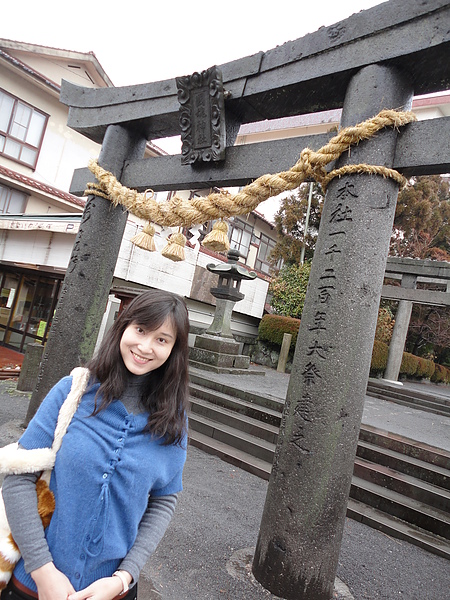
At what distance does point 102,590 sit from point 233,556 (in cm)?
224

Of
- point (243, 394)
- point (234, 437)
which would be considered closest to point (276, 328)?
point (243, 394)

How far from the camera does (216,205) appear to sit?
3.42 metres

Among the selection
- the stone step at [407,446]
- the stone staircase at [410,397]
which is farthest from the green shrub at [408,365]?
the stone step at [407,446]

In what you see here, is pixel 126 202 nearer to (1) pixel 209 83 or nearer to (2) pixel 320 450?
(1) pixel 209 83

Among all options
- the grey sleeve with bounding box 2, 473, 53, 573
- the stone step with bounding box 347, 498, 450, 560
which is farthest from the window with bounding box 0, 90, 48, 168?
the grey sleeve with bounding box 2, 473, 53, 573

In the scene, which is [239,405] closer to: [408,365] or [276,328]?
[276,328]

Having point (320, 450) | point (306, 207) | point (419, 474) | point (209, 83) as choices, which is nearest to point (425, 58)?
point (209, 83)

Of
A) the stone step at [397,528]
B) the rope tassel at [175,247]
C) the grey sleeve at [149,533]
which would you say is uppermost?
the rope tassel at [175,247]

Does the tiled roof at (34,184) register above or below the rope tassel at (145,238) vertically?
above

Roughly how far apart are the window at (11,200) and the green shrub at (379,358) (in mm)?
13279

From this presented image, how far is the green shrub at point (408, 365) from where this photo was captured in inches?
676

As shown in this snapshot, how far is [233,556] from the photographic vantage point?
10.3ft

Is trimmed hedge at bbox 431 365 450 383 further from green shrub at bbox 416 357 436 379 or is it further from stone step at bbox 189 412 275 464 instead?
stone step at bbox 189 412 275 464

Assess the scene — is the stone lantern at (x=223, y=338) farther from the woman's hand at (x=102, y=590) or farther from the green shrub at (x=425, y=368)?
the green shrub at (x=425, y=368)
